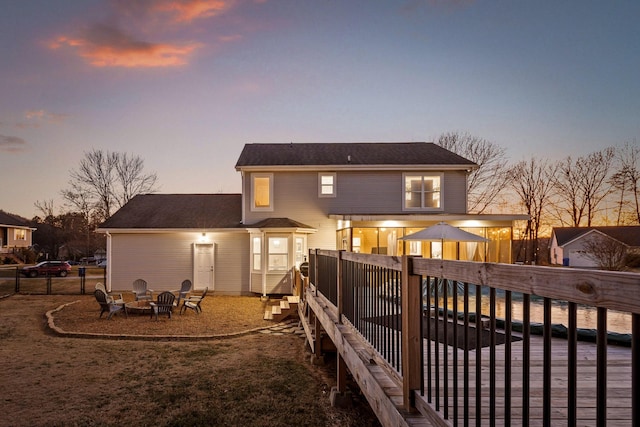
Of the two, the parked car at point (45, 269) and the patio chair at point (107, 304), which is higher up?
the patio chair at point (107, 304)

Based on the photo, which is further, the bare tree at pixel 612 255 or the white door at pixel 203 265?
the bare tree at pixel 612 255

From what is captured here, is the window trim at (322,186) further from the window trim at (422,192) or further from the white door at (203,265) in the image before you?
the white door at (203,265)

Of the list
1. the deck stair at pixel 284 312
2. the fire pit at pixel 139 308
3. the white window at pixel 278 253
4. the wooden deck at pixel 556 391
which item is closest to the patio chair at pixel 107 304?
the fire pit at pixel 139 308

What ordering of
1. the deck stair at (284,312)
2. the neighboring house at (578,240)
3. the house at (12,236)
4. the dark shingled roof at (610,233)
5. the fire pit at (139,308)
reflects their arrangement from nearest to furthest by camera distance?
the deck stair at (284,312)
the fire pit at (139,308)
the dark shingled roof at (610,233)
the neighboring house at (578,240)
the house at (12,236)

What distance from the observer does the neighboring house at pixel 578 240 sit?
37.6 metres

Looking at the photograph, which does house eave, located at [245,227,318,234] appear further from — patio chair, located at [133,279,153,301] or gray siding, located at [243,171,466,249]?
patio chair, located at [133,279,153,301]

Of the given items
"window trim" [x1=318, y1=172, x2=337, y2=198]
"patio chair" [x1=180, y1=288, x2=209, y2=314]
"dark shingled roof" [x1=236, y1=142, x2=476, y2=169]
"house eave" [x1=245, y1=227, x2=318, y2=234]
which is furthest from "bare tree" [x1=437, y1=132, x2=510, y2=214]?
"patio chair" [x1=180, y1=288, x2=209, y2=314]

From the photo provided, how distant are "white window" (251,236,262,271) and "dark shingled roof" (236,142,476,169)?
11.3 ft

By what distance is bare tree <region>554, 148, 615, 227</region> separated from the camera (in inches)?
1469

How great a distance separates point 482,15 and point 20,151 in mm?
29319

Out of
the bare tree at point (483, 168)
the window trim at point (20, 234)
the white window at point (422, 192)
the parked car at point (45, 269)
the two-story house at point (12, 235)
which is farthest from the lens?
the window trim at point (20, 234)

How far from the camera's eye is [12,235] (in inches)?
1806

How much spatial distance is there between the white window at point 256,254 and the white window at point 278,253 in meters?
0.58

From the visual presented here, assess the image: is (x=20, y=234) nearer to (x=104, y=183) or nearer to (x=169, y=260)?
(x=104, y=183)
